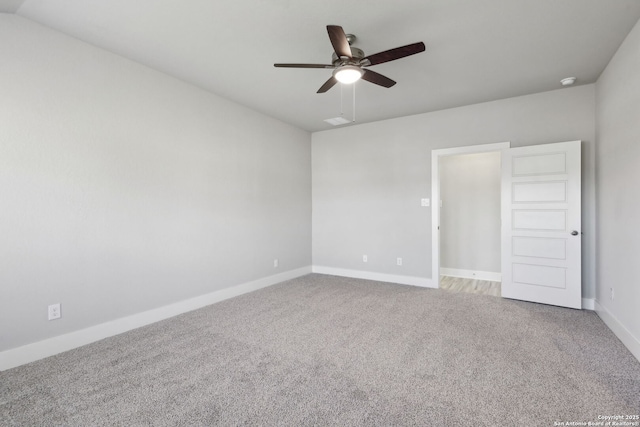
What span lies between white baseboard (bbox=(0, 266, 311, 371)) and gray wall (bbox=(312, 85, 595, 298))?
1966 mm

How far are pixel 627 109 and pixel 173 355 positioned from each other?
430cm

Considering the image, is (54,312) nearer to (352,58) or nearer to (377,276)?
(352,58)

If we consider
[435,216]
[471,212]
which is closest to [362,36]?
[435,216]

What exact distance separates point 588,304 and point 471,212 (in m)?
2.09

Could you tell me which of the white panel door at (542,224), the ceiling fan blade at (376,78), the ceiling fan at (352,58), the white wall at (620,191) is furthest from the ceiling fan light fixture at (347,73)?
the white panel door at (542,224)

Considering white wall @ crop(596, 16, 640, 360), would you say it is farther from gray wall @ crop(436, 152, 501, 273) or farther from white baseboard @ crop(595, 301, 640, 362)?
gray wall @ crop(436, 152, 501, 273)

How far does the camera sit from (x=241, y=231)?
4.18 meters

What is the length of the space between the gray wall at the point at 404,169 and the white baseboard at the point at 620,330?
1.39 ft

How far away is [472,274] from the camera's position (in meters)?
5.17

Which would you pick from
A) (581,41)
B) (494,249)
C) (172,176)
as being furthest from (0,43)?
(494,249)

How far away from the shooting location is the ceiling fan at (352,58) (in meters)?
2.04

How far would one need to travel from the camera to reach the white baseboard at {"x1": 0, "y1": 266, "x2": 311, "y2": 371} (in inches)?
89.6

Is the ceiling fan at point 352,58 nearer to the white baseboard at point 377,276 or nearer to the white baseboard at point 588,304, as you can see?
the white baseboard at point 377,276

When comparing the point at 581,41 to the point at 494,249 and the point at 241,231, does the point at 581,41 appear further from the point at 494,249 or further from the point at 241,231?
the point at 241,231
